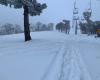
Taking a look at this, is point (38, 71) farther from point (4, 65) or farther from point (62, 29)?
point (62, 29)

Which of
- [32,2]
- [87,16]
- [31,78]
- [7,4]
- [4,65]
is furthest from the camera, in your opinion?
[87,16]

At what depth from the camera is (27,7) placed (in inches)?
Answer: 1153

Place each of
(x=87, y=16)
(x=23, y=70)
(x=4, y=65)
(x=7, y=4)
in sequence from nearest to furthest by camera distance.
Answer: (x=23, y=70)
(x=4, y=65)
(x=7, y=4)
(x=87, y=16)

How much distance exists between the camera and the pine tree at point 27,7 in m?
27.8

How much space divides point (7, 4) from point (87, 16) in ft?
193

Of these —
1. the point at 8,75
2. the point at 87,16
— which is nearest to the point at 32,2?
the point at 8,75

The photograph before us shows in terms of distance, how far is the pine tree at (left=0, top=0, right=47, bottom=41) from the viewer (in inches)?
1094

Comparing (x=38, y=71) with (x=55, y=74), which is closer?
(x=55, y=74)

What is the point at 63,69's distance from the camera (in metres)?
10.4

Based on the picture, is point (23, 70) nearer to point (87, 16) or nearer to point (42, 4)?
point (42, 4)

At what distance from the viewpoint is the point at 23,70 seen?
10023 mm

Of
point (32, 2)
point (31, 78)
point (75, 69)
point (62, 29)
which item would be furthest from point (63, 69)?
point (62, 29)

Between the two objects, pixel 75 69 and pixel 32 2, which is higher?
pixel 32 2

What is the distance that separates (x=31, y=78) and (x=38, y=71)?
1.25 metres
